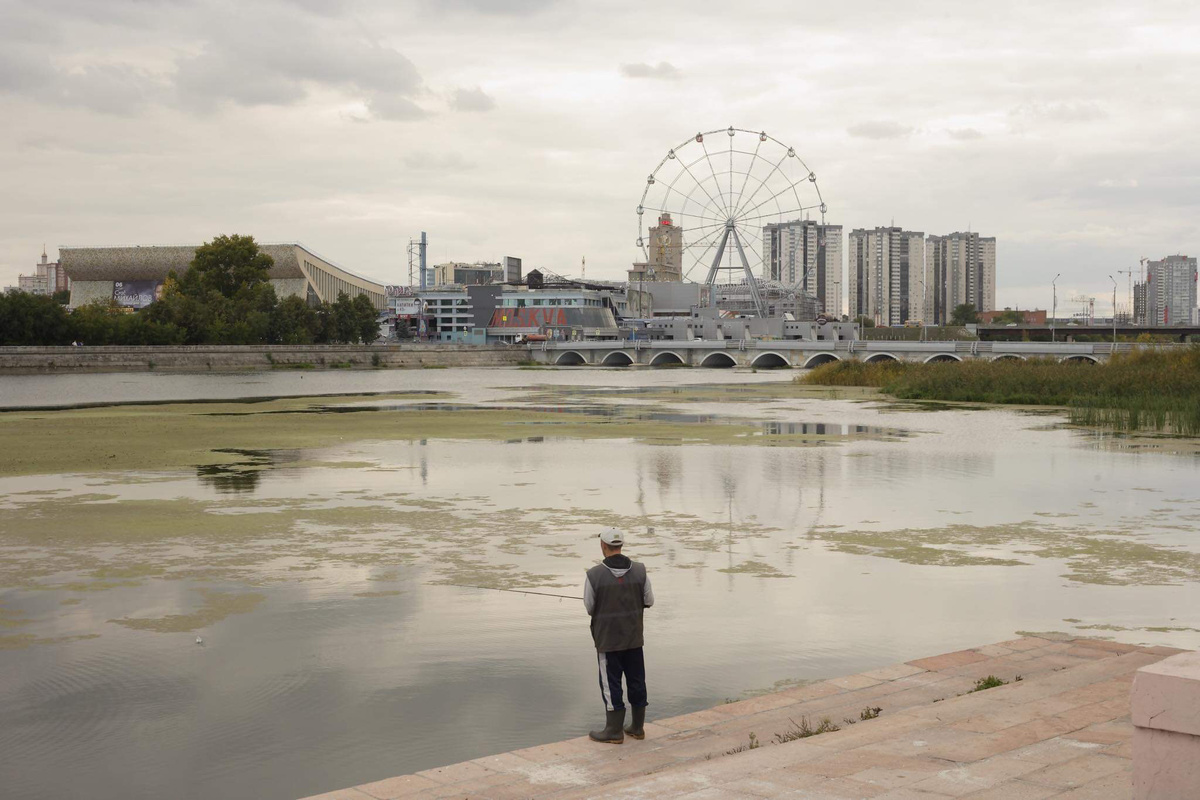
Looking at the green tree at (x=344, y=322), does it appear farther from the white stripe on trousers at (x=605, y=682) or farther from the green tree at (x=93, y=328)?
the white stripe on trousers at (x=605, y=682)

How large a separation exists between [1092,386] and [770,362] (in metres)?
85.6

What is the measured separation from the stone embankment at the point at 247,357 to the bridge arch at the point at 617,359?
1374 centimetres

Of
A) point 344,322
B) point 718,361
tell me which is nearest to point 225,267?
point 344,322

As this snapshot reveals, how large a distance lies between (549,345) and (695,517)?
14398 cm

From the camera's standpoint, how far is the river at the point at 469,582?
10398mm

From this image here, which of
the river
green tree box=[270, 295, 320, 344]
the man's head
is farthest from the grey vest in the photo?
green tree box=[270, 295, 320, 344]

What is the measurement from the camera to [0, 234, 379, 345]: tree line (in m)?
119

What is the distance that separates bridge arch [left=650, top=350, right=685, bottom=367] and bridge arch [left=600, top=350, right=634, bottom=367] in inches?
128

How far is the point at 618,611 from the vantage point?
382 inches

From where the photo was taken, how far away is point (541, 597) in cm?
1505

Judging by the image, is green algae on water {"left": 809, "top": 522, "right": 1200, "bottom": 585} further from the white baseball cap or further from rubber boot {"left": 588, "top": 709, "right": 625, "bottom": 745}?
rubber boot {"left": 588, "top": 709, "right": 625, "bottom": 745}

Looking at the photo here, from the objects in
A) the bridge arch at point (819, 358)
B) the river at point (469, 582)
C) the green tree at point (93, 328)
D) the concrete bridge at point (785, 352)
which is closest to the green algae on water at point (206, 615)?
the river at point (469, 582)

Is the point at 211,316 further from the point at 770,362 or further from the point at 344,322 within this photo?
the point at 770,362

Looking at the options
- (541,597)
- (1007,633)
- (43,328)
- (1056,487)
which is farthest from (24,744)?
(43,328)
